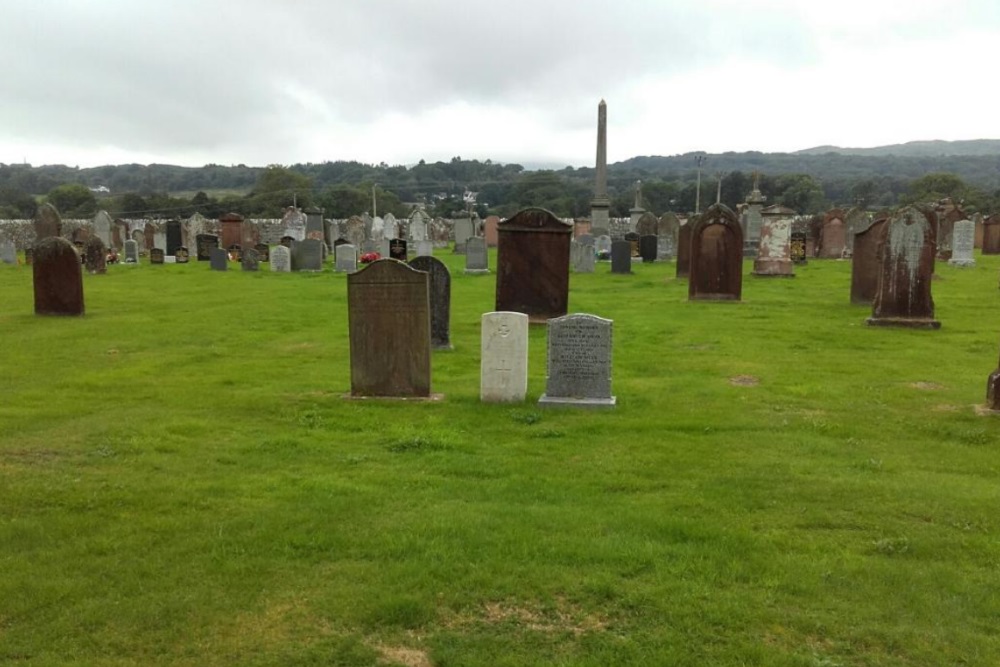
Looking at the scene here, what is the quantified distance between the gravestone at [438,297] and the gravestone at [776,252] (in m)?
14.6

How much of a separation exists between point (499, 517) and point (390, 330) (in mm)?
3942

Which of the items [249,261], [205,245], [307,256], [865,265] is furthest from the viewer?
[205,245]

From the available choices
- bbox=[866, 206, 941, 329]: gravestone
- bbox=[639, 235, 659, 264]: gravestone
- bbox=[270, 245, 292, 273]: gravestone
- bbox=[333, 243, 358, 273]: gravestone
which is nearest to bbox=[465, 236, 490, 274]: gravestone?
bbox=[333, 243, 358, 273]: gravestone

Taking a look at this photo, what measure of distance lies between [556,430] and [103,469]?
3868 millimetres

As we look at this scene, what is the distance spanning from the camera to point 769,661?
3699 mm

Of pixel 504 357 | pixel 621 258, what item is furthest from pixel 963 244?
pixel 504 357

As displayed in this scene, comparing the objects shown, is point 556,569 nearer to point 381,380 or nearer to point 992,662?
point 992,662

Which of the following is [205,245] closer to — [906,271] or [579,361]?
[906,271]

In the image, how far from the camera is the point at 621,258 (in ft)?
84.6

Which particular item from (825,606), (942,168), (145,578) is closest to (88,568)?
(145,578)

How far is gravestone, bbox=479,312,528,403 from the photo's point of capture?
348 inches

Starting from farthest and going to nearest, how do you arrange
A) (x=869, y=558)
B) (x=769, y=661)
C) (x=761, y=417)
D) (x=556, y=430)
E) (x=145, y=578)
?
(x=761, y=417) → (x=556, y=430) → (x=869, y=558) → (x=145, y=578) → (x=769, y=661)

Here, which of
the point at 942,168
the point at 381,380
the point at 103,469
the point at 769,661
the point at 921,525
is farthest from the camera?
the point at 942,168

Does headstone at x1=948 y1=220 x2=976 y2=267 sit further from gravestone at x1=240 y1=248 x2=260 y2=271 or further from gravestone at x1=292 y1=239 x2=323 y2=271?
gravestone at x1=240 y1=248 x2=260 y2=271
